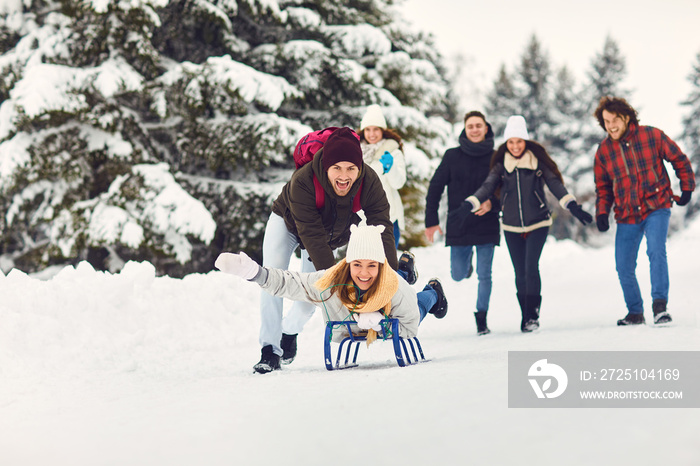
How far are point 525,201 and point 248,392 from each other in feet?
11.3

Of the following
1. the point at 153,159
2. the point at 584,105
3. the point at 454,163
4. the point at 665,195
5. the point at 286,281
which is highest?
the point at 584,105

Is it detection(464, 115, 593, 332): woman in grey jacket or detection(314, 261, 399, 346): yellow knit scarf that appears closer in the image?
detection(314, 261, 399, 346): yellow knit scarf

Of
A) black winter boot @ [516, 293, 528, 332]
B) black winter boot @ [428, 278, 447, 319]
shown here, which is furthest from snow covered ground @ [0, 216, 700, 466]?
black winter boot @ [428, 278, 447, 319]

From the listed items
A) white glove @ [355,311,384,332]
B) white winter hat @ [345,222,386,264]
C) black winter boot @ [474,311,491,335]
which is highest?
white winter hat @ [345,222,386,264]

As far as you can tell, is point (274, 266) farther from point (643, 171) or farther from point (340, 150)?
point (643, 171)

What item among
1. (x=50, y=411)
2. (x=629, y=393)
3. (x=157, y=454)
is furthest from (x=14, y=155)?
(x=629, y=393)

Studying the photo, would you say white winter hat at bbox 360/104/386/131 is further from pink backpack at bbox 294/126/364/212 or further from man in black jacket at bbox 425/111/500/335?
pink backpack at bbox 294/126/364/212

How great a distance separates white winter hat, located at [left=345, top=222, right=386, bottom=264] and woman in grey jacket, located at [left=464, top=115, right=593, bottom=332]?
7.20 feet

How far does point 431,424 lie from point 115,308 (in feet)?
13.3

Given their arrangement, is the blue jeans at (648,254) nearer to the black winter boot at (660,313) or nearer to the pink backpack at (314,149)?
the black winter boot at (660,313)

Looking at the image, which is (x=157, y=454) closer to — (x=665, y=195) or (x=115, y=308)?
(x=115, y=308)

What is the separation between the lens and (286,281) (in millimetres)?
4070

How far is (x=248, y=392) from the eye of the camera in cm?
340

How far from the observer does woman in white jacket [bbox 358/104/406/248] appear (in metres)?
6.63
